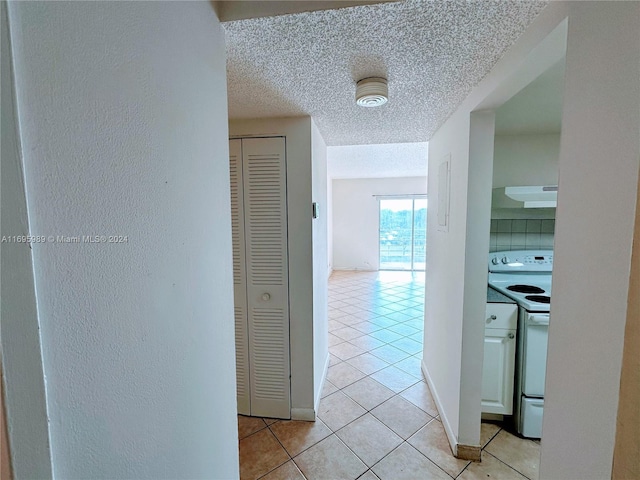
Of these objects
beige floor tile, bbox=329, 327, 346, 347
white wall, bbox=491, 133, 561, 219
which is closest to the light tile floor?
beige floor tile, bbox=329, 327, 346, 347

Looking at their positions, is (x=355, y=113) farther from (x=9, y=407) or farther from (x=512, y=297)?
(x=9, y=407)

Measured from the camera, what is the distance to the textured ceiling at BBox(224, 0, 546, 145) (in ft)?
2.90

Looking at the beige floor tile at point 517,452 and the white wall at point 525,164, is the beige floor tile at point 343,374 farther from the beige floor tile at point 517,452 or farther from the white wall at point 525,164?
the white wall at point 525,164

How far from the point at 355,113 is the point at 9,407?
1.87 metres

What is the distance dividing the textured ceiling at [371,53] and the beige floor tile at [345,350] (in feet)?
7.93

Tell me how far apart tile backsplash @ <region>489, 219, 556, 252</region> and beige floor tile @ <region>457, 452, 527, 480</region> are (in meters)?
1.64

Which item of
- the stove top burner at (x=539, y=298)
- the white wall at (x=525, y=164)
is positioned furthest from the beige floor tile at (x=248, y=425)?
the white wall at (x=525, y=164)

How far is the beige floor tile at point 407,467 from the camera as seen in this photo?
5.10ft

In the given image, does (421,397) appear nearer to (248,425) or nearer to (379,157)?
(248,425)

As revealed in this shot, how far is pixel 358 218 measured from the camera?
23.1 feet

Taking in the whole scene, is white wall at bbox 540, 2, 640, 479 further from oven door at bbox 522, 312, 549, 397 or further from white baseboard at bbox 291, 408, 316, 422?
white baseboard at bbox 291, 408, 316, 422

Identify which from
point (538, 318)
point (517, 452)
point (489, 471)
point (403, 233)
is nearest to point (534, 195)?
point (538, 318)

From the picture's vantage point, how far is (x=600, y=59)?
64 cm

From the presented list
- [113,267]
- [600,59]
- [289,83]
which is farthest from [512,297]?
[113,267]
